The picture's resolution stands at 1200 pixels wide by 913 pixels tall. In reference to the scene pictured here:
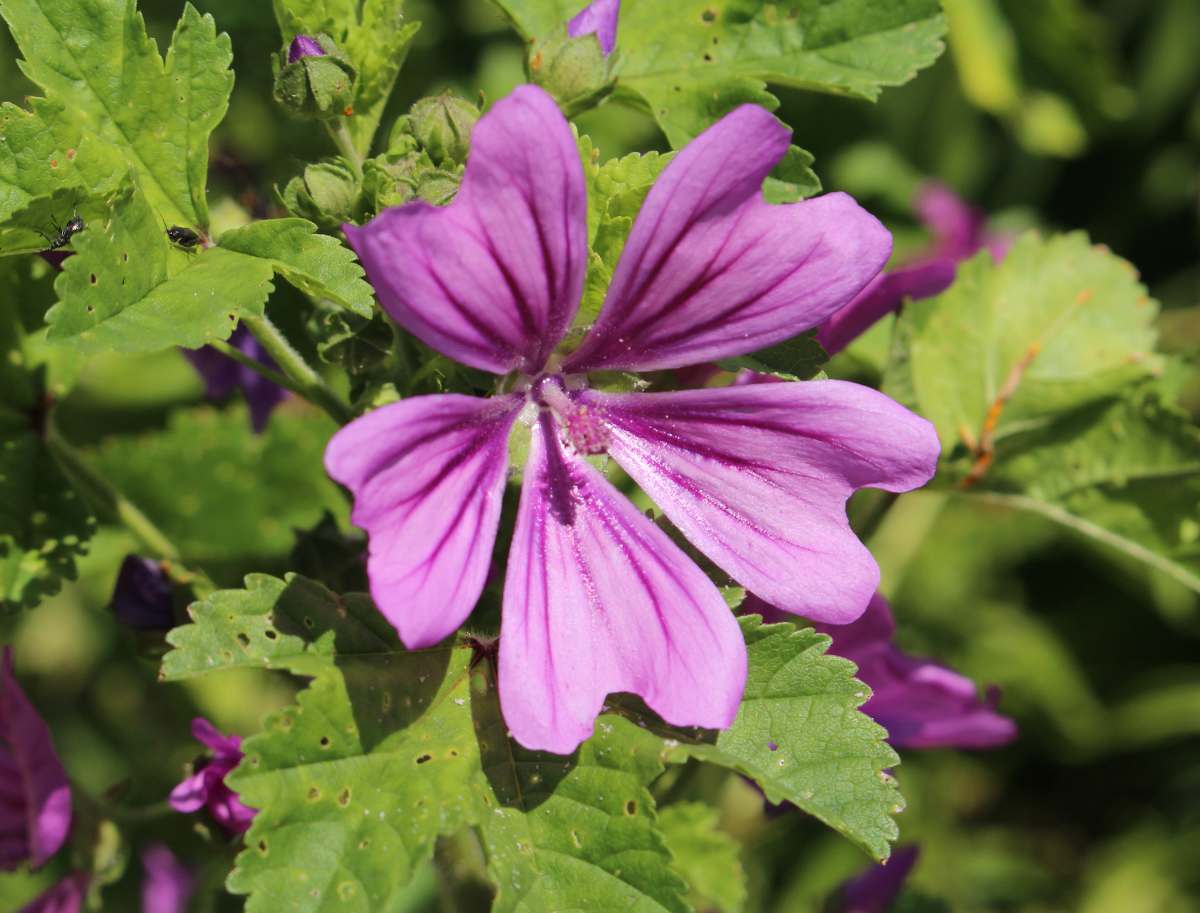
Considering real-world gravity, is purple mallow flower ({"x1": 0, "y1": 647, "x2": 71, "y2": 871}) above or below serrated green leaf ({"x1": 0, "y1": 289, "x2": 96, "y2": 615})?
below

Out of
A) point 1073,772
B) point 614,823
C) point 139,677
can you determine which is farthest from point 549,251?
point 1073,772

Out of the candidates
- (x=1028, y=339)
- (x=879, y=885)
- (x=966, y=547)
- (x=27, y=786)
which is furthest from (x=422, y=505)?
(x=966, y=547)

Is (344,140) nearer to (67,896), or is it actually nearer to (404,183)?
(404,183)

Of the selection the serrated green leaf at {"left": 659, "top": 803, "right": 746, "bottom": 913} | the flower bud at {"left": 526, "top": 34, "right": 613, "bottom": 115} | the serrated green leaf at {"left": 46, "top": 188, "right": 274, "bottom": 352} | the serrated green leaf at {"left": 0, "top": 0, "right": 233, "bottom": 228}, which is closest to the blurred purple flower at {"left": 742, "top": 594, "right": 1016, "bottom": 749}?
the serrated green leaf at {"left": 659, "top": 803, "right": 746, "bottom": 913}

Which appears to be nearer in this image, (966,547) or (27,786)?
(27,786)

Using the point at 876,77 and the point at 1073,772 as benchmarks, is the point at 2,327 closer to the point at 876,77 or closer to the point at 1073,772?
the point at 876,77

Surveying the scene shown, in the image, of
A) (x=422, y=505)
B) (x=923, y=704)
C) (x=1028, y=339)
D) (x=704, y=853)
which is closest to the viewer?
(x=422, y=505)

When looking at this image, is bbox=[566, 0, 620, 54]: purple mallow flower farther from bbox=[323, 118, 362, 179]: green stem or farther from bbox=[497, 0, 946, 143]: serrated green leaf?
bbox=[323, 118, 362, 179]: green stem
